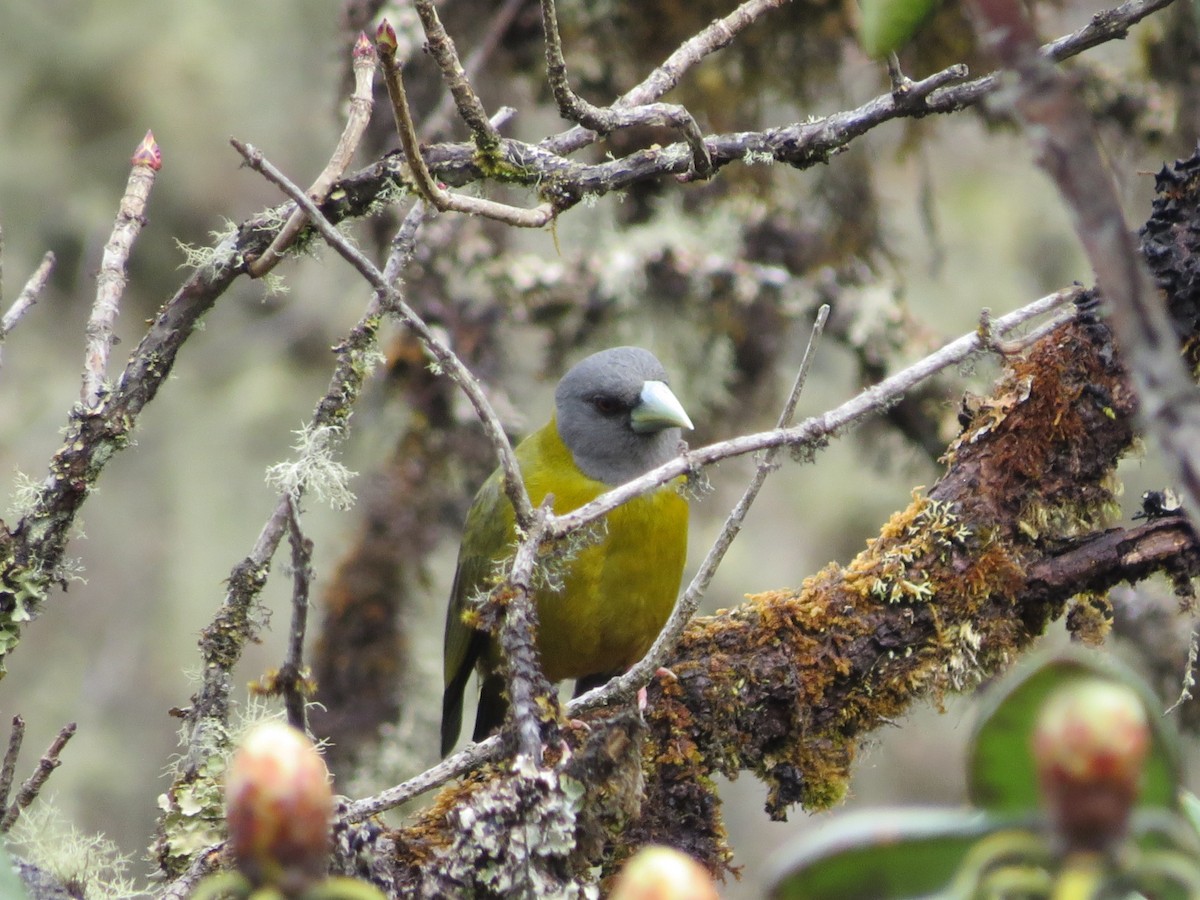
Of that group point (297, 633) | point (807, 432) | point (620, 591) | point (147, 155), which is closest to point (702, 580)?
point (807, 432)

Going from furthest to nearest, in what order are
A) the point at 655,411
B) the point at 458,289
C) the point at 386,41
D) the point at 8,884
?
the point at 458,289 < the point at 655,411 < the point at 386,41 < the point at 8,884

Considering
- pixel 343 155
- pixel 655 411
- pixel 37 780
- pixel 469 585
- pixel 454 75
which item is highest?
pixel 655 411

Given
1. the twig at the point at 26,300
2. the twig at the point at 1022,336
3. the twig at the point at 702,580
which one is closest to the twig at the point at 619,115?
the twig at the point at 702,580

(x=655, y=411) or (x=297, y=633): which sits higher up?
(x=655, y=411)

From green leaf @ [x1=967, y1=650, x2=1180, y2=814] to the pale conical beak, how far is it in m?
2.73

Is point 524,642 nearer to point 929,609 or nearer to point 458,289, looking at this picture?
point 929,609

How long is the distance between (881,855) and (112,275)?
1947mm

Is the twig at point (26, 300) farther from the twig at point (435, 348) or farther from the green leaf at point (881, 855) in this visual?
the green leaf at point (881, 855)

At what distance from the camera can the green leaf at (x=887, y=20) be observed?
1224 mm

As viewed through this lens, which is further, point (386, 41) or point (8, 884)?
point (386, 41)

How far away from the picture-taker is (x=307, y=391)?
684 cm

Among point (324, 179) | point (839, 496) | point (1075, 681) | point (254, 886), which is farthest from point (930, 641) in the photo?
point (839, 496)

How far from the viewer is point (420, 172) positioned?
2031mm

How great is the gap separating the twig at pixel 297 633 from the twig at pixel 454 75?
85 centimetres
